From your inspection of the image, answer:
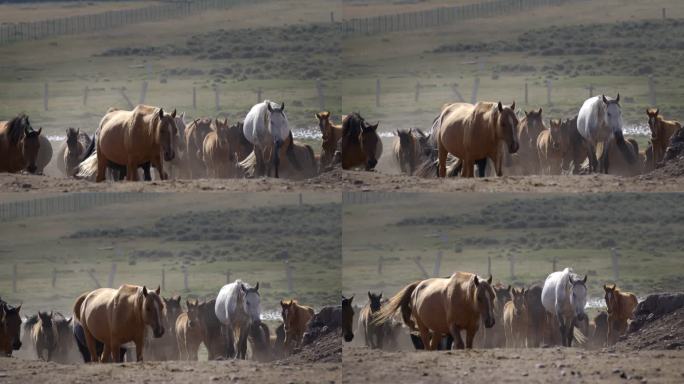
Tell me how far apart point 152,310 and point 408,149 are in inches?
91.3

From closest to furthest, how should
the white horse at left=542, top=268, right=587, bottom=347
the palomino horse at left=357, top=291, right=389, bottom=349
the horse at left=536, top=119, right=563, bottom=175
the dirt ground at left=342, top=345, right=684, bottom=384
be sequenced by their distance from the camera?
the dirt ground at left=342, top=345, right=684, bottom=384 → the palomino horse at left=357, top=291, right=389, bottom=349 → the white horse at left=542, top=268, right=587, bottom=347 → the horse at left=536, top=119, right=563, bottom=175

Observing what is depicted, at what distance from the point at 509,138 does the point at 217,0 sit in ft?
8.86

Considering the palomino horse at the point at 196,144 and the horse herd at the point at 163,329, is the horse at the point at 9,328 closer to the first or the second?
the horse herd at the point at 163,329

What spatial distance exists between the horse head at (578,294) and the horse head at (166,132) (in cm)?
323

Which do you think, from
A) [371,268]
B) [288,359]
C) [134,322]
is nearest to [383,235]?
[371,268]

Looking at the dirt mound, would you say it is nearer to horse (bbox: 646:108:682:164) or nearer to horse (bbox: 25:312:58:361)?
horse (bbox: 646:108:682:164)

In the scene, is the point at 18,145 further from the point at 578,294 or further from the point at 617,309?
the point at 617,309

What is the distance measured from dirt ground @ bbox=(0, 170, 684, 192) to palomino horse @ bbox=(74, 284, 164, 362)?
800mm

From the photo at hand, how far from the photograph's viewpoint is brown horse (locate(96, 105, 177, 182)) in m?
12.7

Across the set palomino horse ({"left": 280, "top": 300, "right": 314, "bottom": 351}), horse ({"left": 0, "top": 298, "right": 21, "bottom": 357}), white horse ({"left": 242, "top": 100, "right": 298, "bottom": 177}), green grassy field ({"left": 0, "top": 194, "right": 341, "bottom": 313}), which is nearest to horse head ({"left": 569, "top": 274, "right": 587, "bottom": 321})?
green grassy field ({"left": 0, "top": 194, "right": 341, "bottom": 313})

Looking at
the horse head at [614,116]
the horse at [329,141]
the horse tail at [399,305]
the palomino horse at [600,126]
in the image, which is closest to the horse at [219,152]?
the horse at [329,141]

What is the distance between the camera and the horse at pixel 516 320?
12797 mm

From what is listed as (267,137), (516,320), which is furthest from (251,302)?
(516,320)

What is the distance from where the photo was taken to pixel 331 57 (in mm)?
12977
